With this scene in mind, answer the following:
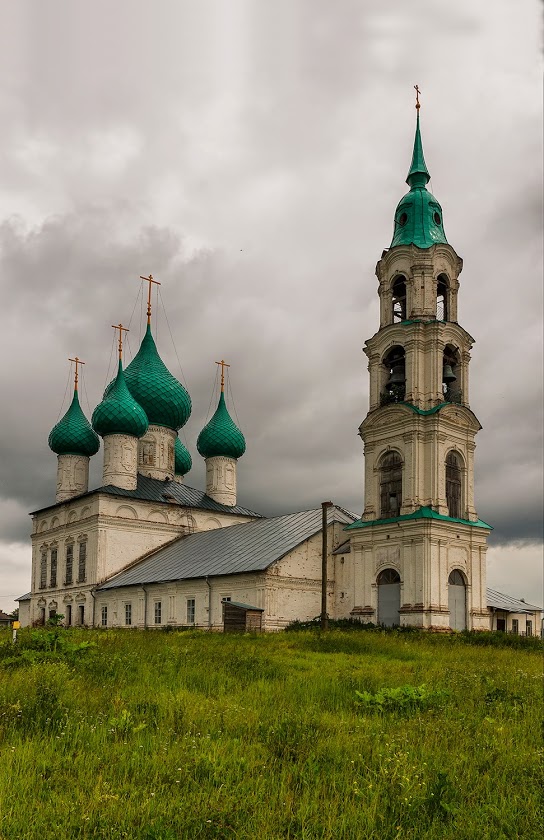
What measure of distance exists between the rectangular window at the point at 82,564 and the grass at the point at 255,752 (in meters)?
26.9

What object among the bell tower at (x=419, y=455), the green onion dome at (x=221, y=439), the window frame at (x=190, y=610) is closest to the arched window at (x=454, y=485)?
the bell tower at (x=419, y=455)

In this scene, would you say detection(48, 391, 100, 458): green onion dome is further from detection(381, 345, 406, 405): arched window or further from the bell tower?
detection(381, 345, 406, 405): arched window

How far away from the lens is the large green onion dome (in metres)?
29.9

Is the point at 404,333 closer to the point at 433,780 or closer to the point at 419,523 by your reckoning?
the point at 419,523

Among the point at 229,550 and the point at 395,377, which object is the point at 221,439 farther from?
the point at 395,377

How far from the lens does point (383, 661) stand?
15.5m

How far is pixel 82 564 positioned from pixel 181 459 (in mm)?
10779

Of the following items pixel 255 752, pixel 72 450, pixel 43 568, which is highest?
pixel 72 450

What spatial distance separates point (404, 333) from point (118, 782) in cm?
2393

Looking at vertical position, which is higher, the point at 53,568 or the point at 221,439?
the point at 221,439

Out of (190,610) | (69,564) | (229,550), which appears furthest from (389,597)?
(69,564)

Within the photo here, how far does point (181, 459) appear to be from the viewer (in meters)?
48.0

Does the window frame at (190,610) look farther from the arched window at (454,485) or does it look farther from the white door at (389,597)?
the arched window at (454,485)

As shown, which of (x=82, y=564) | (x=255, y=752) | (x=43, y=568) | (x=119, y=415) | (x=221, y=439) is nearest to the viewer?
(x=255, y=752)
